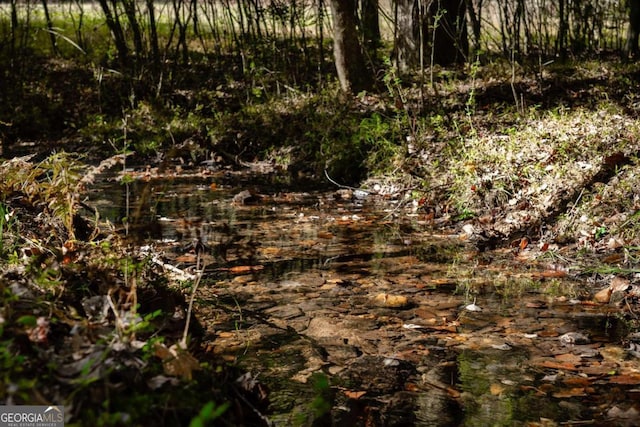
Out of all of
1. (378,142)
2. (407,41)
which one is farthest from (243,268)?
(407,41)

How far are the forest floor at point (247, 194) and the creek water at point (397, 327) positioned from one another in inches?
2.1

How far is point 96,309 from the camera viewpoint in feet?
7.08

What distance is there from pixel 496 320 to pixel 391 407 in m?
1.18

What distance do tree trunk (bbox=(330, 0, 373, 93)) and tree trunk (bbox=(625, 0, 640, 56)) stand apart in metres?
3.77

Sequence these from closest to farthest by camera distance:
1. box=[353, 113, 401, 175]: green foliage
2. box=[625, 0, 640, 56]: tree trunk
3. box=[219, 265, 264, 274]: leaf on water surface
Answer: box=[219, 265, 264, 274]: leaf on water surface
box=[353, 113, 401, 175]: green foliage
box=[625, 0, 640, 56]: tree trunk

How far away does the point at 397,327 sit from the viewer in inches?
130

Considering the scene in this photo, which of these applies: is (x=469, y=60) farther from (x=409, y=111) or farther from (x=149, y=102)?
(x=149, y=102)

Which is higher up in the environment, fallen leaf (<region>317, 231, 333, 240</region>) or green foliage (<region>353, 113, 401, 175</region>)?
green foliage (<region>353, 113, 401, 175</region>)

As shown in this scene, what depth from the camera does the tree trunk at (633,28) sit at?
9.31 m

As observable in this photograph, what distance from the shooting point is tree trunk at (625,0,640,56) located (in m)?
9.31

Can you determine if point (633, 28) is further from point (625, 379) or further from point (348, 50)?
point (625, 379)

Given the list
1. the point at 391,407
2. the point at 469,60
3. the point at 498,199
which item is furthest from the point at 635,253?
the point at 469,60

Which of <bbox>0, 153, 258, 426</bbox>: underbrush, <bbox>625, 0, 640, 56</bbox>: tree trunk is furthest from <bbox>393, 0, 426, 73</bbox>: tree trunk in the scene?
<bbox>0, 153, 258, 426</bbox>: underbrush

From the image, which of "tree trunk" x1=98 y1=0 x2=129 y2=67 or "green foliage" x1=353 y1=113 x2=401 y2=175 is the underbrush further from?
"tree trunk" x1=98 y1=0 x2=129 y2=67
